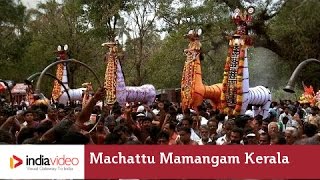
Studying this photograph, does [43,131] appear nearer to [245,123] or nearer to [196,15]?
[245,123]

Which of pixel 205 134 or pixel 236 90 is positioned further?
pixel 236 90

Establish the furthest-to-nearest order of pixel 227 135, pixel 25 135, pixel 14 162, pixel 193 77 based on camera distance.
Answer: pixel 193 77 → pixel 227 135 → pixel 25 135 → pixel 14 162

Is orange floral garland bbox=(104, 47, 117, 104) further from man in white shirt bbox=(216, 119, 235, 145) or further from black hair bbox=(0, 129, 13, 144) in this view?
black hair bbox=(0, 129, 13, 144)

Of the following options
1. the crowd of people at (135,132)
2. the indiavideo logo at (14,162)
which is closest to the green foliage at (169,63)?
the crowd of people at (135,132)

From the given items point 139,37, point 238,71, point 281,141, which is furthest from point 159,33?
point 281,141

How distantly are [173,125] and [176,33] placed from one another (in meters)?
23.6

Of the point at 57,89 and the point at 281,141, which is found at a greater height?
the point at 57,89

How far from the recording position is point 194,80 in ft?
58.4

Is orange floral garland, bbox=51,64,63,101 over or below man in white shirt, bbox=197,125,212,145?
over

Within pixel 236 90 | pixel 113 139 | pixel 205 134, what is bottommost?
pixel 205 134

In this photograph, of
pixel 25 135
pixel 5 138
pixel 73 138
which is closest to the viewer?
pixel 73 138

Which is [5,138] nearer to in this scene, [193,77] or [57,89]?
[193,77]

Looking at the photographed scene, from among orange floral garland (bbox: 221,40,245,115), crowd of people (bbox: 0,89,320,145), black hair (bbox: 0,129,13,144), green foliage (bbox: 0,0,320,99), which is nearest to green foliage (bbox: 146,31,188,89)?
green foliage (bbox: 0,0,320,99)

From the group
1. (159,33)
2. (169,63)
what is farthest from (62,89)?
(159,33)
